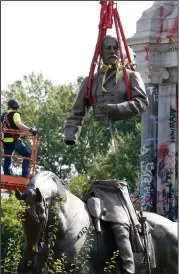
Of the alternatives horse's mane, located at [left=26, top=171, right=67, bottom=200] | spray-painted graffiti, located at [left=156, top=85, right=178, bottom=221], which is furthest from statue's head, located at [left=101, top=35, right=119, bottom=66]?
spray-painted graffiti, located at [left=156, top=85, right=178, bottom=221]

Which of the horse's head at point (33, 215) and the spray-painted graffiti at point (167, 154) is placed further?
the spray-painted graffiti at point (167, 154)

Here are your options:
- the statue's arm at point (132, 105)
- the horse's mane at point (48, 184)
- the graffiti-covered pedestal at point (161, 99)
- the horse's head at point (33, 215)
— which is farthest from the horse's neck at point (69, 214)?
the graffiti-covered pedestal at point (161, 99)

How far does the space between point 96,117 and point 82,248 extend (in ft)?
6.38

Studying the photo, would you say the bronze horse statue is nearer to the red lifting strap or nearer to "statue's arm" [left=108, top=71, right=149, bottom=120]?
"statue's arm" [left=108, top=71, right=149, bottom=120]

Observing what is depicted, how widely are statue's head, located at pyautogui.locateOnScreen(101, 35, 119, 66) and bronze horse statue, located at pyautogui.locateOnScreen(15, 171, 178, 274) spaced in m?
2.05

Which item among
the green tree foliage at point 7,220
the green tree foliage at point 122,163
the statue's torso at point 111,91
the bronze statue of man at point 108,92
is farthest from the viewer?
the green tree foliage at point 122,163

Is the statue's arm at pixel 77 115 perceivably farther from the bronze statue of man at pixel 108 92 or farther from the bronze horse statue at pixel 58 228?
the bronze horse statue at pixel 58 228

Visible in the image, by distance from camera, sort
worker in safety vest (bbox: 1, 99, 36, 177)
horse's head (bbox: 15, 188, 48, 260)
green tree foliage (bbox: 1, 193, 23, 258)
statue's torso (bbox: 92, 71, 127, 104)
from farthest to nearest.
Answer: green tree foliage (bbox: 1, 193, 23, 258) → worker in safety vest (bbox: 1, 99, 36, 177) → statue's torso (bbox: 92, 71, 127, 104) → horse's head (bbox: 15, 188, 48, 260)

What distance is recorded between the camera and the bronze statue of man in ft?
75.8

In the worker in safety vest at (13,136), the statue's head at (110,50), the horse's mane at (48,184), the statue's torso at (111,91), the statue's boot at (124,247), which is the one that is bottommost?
the statue's boot at (124,247)

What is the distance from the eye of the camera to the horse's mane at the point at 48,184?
71.9 feet

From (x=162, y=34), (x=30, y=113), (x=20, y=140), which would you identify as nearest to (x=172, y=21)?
(x=162, y=34)

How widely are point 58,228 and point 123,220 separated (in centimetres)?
104

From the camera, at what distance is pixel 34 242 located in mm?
21766
